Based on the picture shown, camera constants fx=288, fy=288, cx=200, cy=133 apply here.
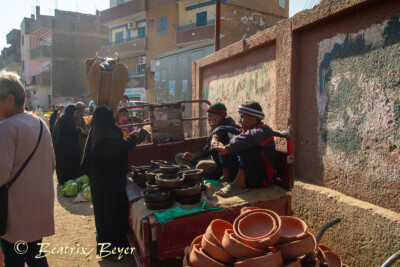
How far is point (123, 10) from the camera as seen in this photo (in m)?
28.4

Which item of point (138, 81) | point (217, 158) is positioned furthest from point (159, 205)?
point (138, 81)

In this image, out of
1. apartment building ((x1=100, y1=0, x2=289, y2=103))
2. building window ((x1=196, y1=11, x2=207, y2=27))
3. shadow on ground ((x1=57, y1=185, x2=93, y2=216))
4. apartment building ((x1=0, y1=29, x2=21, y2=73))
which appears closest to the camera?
shadow on ground ((x1=57, y1=185, x2=93, y2=216))

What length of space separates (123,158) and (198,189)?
3.67 ft

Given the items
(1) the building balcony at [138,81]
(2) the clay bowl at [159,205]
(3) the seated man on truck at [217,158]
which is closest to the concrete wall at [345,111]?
(3) the seated man on truck at [217,158]

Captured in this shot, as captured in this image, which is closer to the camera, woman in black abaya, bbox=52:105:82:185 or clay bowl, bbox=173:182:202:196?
clay bowl, bbox=173:182:202:196

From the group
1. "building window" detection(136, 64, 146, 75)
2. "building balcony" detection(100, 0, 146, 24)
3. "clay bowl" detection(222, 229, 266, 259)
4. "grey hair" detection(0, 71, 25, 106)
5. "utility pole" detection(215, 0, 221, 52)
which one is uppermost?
"building balcony" detection(100, 0, 146, 24)

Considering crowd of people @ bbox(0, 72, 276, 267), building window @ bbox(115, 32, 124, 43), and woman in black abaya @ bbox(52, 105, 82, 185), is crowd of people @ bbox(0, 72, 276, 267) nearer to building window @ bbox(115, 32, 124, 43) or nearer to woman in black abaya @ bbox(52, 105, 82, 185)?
woman in black abaya @ bbox(52, 105, 82, 185)

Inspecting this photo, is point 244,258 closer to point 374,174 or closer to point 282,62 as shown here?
point 374,174

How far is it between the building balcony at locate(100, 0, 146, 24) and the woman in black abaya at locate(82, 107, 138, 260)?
86.6 feet

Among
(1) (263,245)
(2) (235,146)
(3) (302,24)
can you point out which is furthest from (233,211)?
(3) (302,24)

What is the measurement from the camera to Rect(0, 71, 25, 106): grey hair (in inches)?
81.0

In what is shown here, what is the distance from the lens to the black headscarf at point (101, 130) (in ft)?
10.1

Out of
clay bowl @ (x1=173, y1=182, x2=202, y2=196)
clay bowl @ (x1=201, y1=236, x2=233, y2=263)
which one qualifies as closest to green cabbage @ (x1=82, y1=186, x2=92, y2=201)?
clay bowl @ (x1=173, y1=182, x2=202, y2=196)
